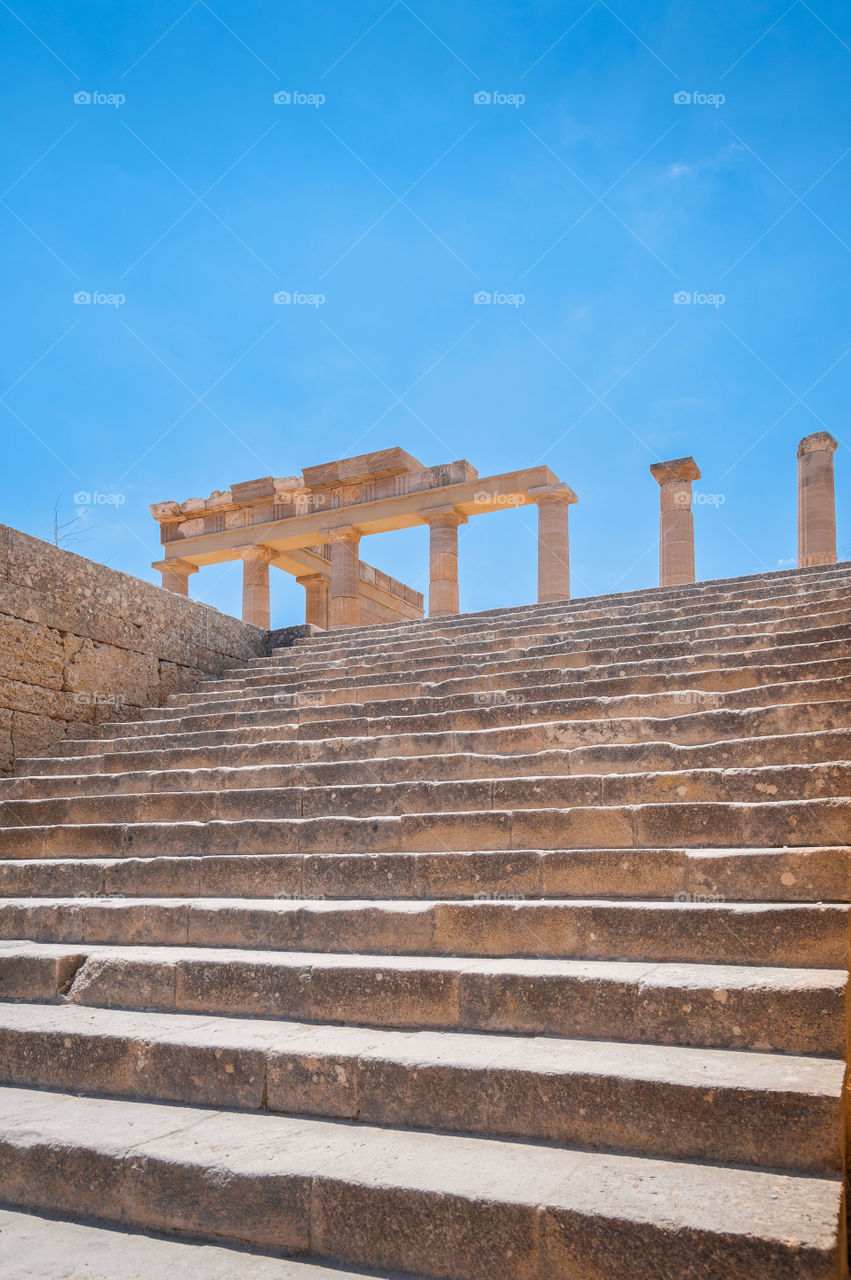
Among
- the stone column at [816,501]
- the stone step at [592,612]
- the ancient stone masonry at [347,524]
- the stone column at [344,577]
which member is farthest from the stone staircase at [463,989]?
the stone column at [344,577]

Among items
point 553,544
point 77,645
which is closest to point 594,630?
point 77,645

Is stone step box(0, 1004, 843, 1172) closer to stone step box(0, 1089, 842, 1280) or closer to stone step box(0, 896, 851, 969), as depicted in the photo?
stone step box(0, 1089, 842, 1280)

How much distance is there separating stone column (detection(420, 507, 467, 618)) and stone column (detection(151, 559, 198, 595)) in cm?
686

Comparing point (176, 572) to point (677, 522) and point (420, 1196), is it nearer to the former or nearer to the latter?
point (677, 522)

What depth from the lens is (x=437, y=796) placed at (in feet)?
16.6

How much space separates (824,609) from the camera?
23.2 ft

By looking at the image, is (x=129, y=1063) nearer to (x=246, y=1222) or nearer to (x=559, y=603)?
(x=246, y=1222)

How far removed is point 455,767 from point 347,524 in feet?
50.9

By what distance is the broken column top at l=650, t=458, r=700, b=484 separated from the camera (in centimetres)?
1769

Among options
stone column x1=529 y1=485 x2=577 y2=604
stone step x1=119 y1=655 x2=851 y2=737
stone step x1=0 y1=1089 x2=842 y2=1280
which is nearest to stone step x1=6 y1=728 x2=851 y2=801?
stone step x1=119 y1=655 x2=851 y2=737

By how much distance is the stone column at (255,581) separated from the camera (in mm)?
21703

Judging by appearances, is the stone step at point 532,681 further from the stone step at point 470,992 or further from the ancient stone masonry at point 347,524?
the ancient stone masonry at point 347,524

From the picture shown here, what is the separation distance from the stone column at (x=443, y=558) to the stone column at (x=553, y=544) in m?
1.73

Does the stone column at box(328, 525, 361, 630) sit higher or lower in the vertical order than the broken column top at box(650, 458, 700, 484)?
lower
